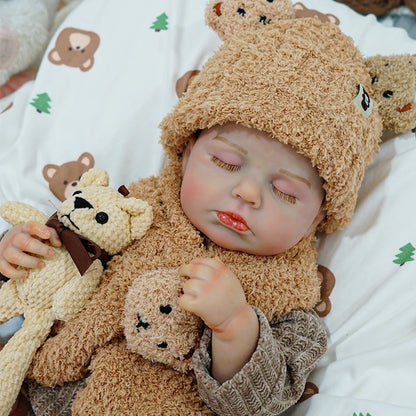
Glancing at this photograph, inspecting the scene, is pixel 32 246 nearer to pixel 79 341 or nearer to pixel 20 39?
pixel 79 341

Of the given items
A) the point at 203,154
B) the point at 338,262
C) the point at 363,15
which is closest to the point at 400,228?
the point at 338,262

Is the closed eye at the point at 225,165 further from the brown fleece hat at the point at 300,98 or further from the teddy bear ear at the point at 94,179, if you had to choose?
the teddy bear ear at the point at 94,179

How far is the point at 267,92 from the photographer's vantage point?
0.83 m

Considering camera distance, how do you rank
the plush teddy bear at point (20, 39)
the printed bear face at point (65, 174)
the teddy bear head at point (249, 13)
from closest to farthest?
1. the teddy bear head at point (249, 13)
2. the printed bear face at point (65, 174)
3. the plush teddy bear at point (20, 39)

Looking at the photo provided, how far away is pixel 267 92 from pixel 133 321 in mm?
423

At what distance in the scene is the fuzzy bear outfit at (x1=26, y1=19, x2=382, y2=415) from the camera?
793 millimetres

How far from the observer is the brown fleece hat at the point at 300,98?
0.81 meters

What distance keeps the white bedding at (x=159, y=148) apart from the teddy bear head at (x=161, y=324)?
255 mm

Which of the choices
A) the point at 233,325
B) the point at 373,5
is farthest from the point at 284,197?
the point at 373,5

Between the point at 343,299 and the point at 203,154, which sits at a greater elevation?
the point at 203,154

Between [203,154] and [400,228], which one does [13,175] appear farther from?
[400,228]

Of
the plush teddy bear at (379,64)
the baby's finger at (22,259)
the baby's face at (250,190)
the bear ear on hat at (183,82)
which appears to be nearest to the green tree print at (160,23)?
the bear ear on hat at (183,82)

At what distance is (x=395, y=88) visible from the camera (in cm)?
96

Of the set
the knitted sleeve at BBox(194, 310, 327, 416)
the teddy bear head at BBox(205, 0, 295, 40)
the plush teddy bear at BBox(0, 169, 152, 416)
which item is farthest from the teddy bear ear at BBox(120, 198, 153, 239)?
the teddy bear head at BBox(205, 0, 295, 40)
